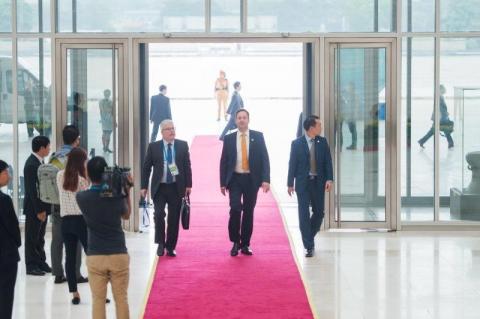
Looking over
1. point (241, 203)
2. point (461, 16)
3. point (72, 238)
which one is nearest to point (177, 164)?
point (241, 203)

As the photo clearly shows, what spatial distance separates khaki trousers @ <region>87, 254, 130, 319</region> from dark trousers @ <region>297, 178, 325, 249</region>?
413cm

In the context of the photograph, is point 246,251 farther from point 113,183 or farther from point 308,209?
point 113,183

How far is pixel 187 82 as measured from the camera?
42969 millimetres

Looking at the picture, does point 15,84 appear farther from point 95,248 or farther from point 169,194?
point 95,248

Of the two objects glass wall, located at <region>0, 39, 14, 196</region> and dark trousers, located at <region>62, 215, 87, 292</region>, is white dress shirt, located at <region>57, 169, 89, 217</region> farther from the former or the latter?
glass wall, located at <region>0, 39, 14, 196</region>

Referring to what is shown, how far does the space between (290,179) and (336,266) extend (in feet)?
3.50

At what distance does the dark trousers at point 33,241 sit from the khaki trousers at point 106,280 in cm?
309

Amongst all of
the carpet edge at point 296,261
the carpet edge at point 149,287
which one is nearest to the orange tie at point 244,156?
the carpet edge at point 296,261

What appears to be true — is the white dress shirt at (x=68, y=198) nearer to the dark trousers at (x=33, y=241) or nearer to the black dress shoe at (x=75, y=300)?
the black dress shoe at (x=75, y=300)

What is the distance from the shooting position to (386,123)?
13102mm

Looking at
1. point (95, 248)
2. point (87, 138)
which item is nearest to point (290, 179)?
point (87, 138)

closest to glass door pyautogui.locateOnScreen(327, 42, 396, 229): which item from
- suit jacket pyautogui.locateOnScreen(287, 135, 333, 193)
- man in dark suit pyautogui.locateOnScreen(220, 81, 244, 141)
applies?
suit jacket pyautogui.locateOnScreen(287, 135, 333, 193)

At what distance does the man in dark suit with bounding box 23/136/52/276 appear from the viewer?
32.0 feet

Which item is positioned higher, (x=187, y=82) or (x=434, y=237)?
(x=187, y=82)
